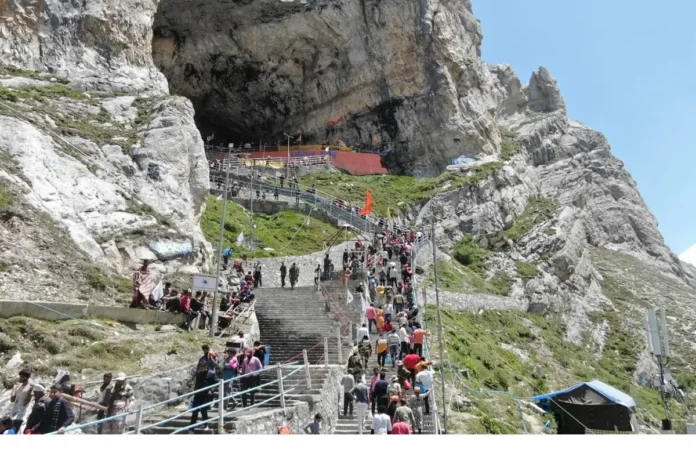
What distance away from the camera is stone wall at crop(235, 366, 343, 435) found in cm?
959

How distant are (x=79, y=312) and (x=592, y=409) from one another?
14.0 metres

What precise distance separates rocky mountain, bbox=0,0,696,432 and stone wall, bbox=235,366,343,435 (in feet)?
27.7

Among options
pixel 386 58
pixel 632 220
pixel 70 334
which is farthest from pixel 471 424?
pixel 632 220

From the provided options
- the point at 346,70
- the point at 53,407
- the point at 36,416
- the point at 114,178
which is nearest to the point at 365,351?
the point at 53,407

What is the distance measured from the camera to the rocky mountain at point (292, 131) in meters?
20.5

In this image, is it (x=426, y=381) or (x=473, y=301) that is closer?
(x=426, y=381)

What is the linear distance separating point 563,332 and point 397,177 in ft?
68.0

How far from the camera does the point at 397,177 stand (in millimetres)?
50125

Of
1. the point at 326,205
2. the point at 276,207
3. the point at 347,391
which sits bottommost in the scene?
the point at 347,391

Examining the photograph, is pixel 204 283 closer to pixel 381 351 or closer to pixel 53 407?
pixel 381 351

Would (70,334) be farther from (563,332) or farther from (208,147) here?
(208,147)

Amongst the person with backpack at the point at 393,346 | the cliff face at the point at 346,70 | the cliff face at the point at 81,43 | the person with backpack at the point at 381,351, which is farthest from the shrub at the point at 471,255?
the person with backpack at the point at 381,351

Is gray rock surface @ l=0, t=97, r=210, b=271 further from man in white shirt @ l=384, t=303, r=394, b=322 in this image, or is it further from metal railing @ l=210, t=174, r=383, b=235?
metal railing @ l=210, t=174, r=383, b=235

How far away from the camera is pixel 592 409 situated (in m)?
14.8
